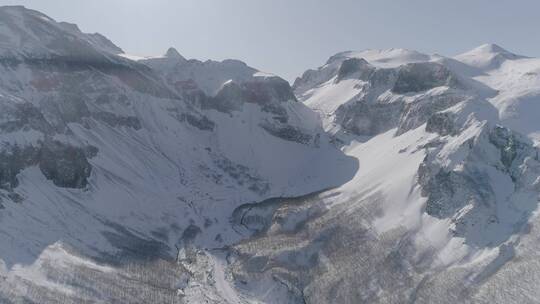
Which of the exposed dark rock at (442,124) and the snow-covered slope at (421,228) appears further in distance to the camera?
the exposed dark rock at (442,124)

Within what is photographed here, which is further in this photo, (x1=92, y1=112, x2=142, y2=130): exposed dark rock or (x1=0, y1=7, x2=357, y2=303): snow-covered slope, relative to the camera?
(x1=92, y1=112, x2=142, y2=130): exposed dark rock

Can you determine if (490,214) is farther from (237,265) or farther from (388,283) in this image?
(237,265)

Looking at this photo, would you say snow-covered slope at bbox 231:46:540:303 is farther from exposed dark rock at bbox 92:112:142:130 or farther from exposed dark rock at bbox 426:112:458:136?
exposed dark rock at bbox 92:112:142:130

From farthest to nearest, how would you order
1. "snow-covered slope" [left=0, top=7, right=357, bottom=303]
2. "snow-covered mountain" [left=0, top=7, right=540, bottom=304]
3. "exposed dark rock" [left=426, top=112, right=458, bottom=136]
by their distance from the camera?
1. "exposed dark rock" [left=426, top=112, right=458, bottom=136]
2. "snow-covered slope" [left=0, top=7, right=357, bottom=303]
3. "snow-covered mountain" [left=0, top=7, right=540, bottom=304]

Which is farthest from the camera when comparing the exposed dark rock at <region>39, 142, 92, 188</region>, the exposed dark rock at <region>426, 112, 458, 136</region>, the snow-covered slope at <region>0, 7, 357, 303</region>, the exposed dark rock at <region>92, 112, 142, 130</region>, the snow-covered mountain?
the exposed dark rock at <region>92, 112, 142, 130</region>

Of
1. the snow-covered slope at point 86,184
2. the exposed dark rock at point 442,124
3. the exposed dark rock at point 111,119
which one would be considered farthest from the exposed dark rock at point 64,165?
the exposed dark rock at point 442,124

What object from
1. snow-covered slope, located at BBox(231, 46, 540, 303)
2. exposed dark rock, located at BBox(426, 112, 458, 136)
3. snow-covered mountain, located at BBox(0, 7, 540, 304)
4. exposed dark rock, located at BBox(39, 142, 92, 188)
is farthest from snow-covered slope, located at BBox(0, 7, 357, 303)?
exposed dark rock, located at BBox(426, 112, 458, 136)

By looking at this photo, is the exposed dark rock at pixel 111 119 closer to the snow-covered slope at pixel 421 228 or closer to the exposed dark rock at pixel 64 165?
the exposed dark rock at pixel 64 165

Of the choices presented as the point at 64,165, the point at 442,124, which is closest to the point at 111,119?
the point at 64,165
